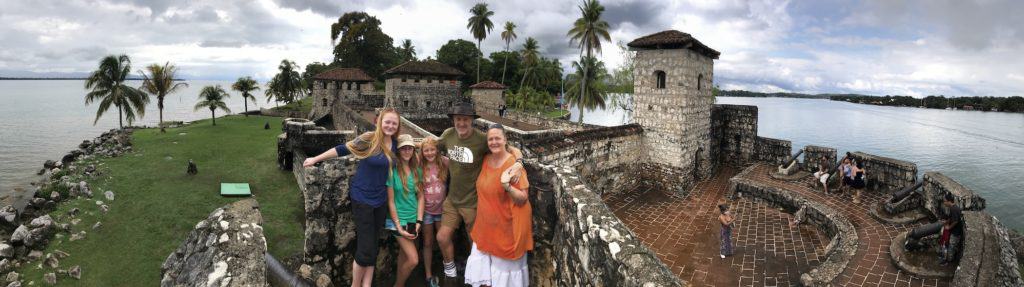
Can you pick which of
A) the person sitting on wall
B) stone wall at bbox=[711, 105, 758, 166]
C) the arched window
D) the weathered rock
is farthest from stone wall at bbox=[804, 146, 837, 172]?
the weathered rock

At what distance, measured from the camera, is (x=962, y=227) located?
7.01 m

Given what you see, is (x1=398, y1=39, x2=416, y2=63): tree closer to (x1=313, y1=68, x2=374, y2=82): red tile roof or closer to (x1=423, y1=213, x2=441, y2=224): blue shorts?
(x1=313, y1=68, x2=374, y2=82): red tile roof

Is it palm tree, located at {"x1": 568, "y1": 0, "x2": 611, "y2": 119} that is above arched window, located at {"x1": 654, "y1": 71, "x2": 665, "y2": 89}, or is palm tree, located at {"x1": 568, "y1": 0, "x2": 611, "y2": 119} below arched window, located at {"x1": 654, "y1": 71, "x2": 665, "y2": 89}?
above

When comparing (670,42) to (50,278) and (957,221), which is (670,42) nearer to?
(957,221)

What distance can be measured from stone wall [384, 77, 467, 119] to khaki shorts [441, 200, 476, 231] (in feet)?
89.0

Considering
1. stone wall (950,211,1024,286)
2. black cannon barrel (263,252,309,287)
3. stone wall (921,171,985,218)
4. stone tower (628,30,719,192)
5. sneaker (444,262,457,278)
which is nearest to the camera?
black cannon barrel (263,252,309,287)

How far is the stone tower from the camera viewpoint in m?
13.7

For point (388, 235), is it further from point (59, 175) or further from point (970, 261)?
point (59, 175)

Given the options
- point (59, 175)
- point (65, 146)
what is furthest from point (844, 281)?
point (65, 146)

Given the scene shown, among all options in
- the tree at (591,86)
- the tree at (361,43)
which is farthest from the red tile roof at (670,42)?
the tree at (361,43)

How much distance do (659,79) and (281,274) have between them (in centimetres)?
1282

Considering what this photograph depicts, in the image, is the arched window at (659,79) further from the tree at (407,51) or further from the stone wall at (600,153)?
the tree at (407,51)

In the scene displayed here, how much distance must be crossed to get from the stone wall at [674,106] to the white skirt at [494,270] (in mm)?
11318

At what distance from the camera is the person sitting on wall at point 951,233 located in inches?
276
